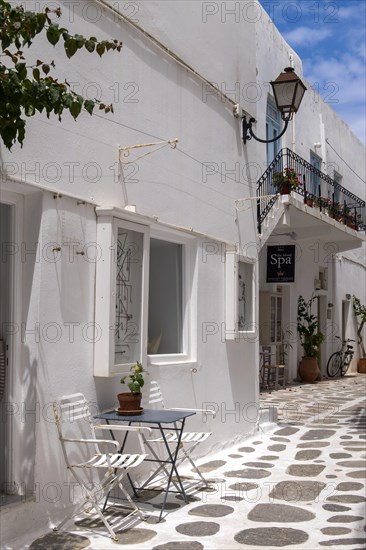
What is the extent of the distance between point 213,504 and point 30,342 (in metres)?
2.18

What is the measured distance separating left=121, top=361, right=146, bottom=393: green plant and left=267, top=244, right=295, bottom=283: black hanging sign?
27.2 ft

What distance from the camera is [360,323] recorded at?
2167 cm

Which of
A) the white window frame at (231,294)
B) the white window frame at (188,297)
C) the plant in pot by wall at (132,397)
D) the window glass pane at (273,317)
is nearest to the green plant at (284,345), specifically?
the window glass pane at (273,317)

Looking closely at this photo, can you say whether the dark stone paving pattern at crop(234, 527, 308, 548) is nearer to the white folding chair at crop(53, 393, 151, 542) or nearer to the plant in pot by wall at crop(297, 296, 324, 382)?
the white folding chair at crop(53, 393, 151, 542)

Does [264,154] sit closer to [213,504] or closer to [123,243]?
[123,243]

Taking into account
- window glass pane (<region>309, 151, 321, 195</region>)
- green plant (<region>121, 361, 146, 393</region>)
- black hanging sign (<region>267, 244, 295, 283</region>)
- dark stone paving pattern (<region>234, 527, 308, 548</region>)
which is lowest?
dark stone paving pattern (<region>234, 527, 308, 548</region>)

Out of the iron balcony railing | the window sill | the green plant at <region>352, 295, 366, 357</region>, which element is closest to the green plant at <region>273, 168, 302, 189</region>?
the iron balcony railing

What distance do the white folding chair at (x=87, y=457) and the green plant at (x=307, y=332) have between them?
1115 centimetres

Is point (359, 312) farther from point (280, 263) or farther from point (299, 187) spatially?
→ point (299, 187)

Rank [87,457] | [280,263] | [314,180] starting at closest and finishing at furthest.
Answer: [87,457] → [280,263] → [314,180]

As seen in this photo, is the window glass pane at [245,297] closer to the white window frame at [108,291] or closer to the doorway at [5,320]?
the white window frame at [108,291]

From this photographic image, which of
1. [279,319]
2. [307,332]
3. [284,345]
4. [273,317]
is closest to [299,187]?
[273,317]

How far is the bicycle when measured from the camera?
1829 cm

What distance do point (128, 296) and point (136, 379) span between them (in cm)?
80
